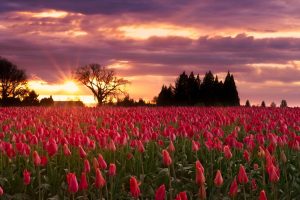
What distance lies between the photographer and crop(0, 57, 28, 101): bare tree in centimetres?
9188

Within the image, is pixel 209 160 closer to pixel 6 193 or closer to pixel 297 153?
pixel 297 153

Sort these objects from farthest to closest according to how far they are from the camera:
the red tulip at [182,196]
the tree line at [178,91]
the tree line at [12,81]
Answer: the tree line at [12,81] < the tree line at [178,91] < the red tulip at [182,196]

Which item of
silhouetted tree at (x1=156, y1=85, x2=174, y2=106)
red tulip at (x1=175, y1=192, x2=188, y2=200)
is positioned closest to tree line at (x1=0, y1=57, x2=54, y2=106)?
silhouetted tree at (x1=156, y1=85, x2=174, y2=106)

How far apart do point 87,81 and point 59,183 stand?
8887cm

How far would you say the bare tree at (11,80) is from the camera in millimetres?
91875

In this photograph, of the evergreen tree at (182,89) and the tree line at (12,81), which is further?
the tree line at (12,81)

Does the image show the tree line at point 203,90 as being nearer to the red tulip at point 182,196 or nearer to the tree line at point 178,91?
the tree line at point 178,91

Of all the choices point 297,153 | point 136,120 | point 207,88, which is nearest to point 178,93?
point 207,88

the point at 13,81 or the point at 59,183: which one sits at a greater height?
the point at 13,81

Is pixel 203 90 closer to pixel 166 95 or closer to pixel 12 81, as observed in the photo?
pixel 166 95

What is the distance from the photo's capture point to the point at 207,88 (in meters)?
67.1

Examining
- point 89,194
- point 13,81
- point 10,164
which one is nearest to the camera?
point 89,194

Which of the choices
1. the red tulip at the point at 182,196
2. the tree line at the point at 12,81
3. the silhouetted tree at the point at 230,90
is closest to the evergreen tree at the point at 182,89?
the silhouetted tree at the point at 230,90

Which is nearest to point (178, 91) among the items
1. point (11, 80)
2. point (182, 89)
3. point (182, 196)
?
point (182, 89)
